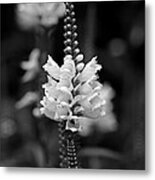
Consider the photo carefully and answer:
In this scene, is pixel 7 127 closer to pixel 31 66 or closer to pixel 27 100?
pixel 27 100

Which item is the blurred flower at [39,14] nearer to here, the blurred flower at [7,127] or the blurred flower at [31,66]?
the blurred flower at [31,66]

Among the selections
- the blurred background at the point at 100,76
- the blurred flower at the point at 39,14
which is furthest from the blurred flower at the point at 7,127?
the blurred flower at the point at 39,14

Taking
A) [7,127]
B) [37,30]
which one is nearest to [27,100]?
[7,127]

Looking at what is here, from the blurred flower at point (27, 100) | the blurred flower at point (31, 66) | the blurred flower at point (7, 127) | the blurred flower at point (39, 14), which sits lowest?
the blurred flower at point (7, 127)

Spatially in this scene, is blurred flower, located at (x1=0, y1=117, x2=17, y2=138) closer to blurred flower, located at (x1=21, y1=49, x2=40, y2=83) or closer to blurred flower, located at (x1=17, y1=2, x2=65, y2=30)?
blurred flower, located at (x1=21, y1=49, x2=40, y2=83)

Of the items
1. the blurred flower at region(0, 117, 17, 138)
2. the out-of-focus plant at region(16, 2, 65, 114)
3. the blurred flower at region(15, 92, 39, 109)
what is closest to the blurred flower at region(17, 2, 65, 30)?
the out-of-focus plant at region(16, 2, 65, 114)

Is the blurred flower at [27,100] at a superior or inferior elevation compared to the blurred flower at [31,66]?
inferior

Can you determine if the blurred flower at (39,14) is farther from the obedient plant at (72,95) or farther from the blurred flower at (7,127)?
the blurred flower at (7,127)
